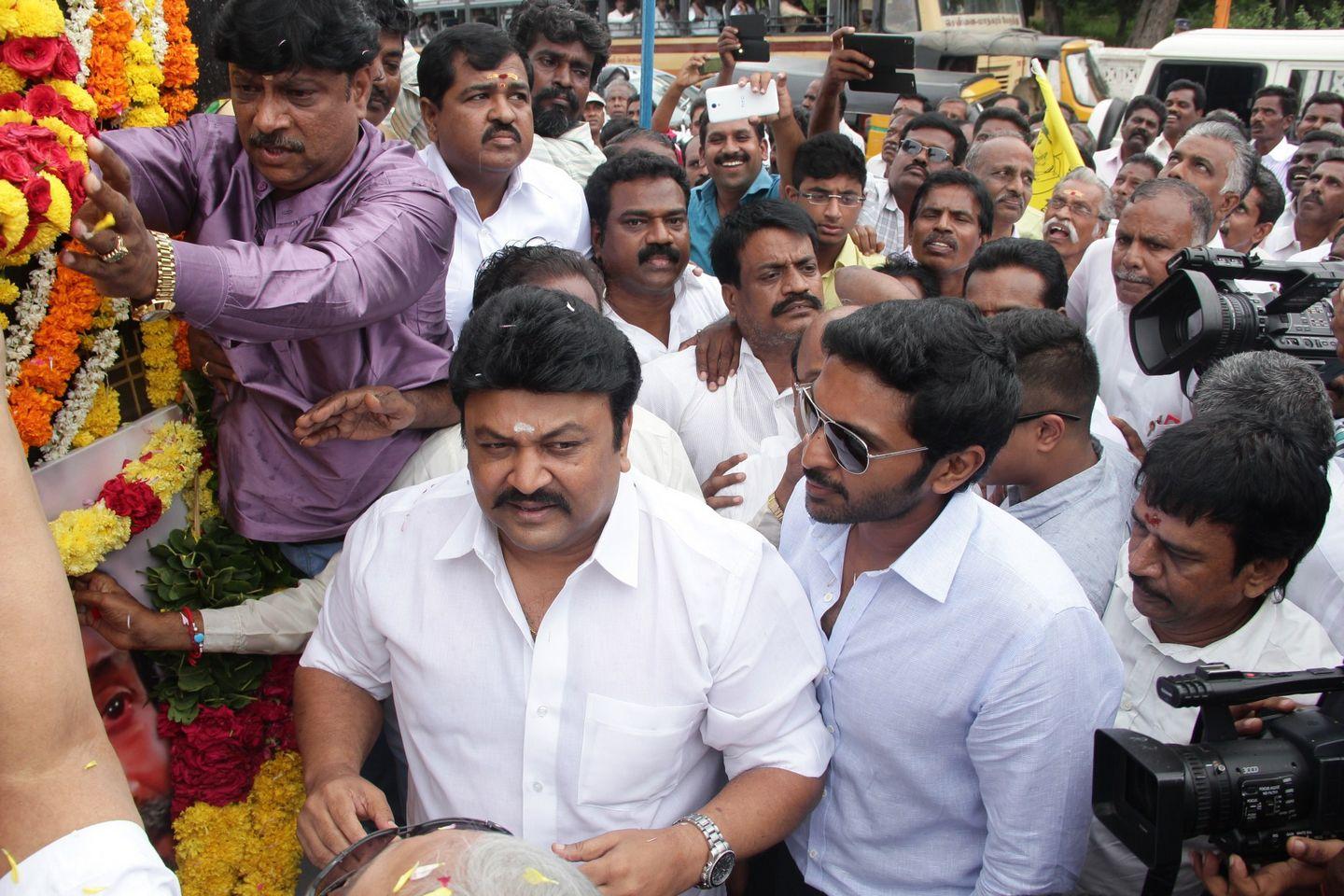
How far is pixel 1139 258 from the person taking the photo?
401cm

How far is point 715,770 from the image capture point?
7.01ft

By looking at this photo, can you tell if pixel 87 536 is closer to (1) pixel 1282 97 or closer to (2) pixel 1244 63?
(1) pixel 1282 97

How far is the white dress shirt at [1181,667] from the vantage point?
208 centimetres

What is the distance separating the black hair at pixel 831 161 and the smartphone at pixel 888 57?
1.04 meters

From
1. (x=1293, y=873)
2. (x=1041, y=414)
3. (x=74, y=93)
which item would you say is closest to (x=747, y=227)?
(x=1041, y=414)

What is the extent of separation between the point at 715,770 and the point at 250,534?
1251mm

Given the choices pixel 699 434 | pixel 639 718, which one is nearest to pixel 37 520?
pixel 639 718

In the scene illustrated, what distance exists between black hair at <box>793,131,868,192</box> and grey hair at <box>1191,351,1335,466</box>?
6.90ft

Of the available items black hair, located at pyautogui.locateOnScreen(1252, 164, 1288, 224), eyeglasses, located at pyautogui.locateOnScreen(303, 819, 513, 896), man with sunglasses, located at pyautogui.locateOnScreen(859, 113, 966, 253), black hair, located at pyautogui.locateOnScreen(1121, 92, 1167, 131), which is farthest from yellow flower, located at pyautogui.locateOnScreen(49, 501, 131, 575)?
black hair, located at pyautogui.locateOnScreen(1121, 92, 1167, 131)

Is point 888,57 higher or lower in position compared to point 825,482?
higher

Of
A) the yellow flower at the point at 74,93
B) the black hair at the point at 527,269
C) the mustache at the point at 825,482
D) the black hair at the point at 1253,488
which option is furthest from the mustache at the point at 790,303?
the yellow flower at the point at 74,93

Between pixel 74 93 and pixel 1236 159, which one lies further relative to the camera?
pixel 1236 159

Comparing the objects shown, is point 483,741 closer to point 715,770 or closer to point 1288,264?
point 715,770

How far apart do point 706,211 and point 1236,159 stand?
292 cm
